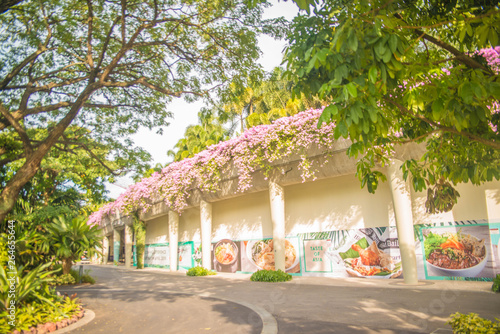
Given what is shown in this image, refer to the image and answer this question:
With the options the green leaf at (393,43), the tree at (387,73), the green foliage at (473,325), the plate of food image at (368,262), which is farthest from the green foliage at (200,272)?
the green leaf at (393,43)

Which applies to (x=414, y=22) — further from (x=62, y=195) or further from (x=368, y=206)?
(x=62, y=195)

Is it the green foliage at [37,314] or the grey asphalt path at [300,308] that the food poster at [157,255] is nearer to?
the grey asphalt path at [300,308]

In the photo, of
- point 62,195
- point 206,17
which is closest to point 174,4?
point 206,17

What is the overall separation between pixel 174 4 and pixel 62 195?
64.9 ft

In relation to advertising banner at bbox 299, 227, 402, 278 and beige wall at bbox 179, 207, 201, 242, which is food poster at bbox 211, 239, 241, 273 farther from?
advertising banner at bbox 299, 227, 402, 278

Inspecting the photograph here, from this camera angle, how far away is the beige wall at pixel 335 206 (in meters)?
15.7

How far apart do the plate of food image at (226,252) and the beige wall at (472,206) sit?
10574 millimetres

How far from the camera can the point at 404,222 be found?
1349cm

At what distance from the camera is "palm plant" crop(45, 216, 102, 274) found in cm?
1517

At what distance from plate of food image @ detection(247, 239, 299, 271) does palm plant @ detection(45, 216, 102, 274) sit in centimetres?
814

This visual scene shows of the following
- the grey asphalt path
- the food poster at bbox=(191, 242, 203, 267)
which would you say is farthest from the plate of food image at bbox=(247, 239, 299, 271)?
the food poster at bbox=(191, 242, 203, 267)

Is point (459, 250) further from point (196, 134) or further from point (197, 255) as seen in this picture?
point (196, 134)

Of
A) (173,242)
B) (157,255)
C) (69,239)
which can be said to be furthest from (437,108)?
(157,255)

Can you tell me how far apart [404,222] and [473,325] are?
355 inches
